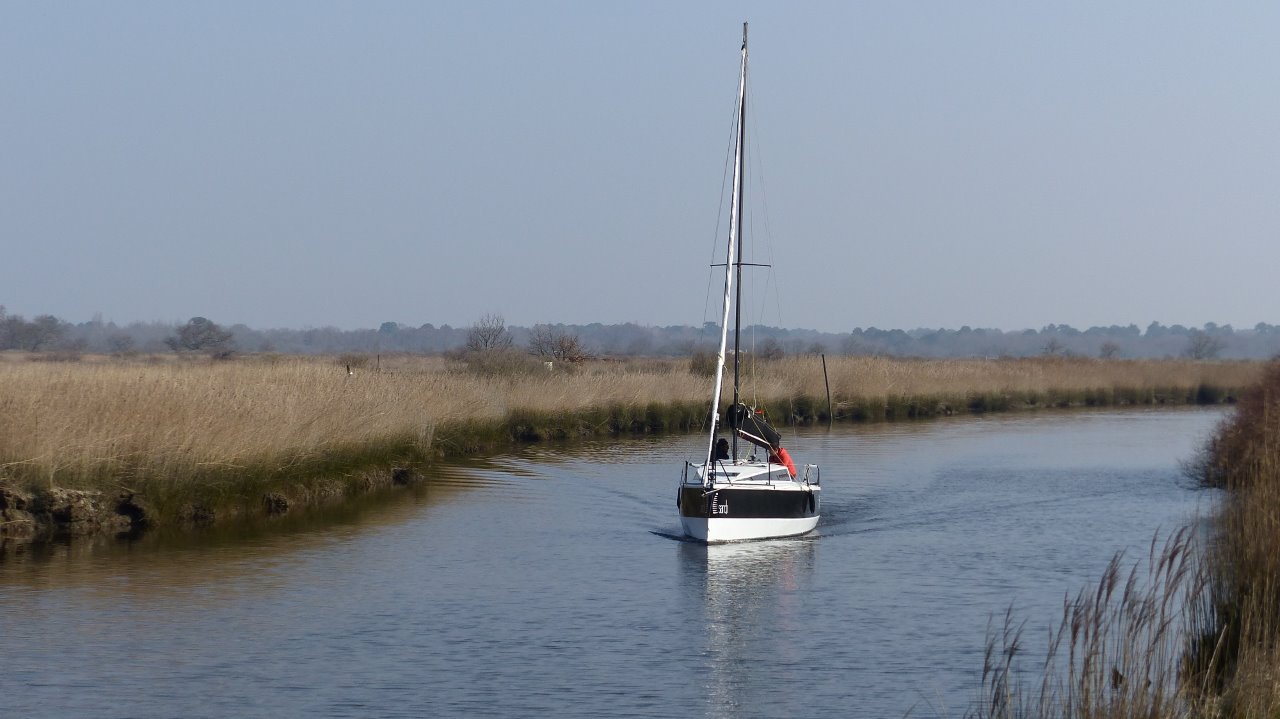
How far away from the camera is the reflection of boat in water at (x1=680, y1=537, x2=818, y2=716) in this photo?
11914 mm

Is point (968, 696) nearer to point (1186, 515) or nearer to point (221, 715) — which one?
point (221, 715)

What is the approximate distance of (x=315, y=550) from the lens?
19.1 m

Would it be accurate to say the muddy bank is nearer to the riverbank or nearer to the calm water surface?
the riverbank

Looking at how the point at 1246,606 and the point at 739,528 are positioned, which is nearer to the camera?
the point at 1246,606

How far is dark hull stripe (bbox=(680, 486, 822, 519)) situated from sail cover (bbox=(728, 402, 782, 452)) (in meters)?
0.89

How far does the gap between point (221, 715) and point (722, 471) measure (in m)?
10.4

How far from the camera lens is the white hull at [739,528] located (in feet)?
66.2

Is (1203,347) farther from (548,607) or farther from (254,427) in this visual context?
(548,607)

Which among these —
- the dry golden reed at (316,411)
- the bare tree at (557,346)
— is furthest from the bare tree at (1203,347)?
the dry golden reed at (316,411)

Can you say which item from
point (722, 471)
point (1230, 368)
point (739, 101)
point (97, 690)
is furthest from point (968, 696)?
point (1230, 368)

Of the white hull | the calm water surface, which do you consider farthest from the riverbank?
the white hull

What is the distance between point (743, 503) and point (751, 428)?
1.67 metres

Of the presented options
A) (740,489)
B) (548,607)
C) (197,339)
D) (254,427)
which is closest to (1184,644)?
(548,607)

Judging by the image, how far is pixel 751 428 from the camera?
21719 millimetres
